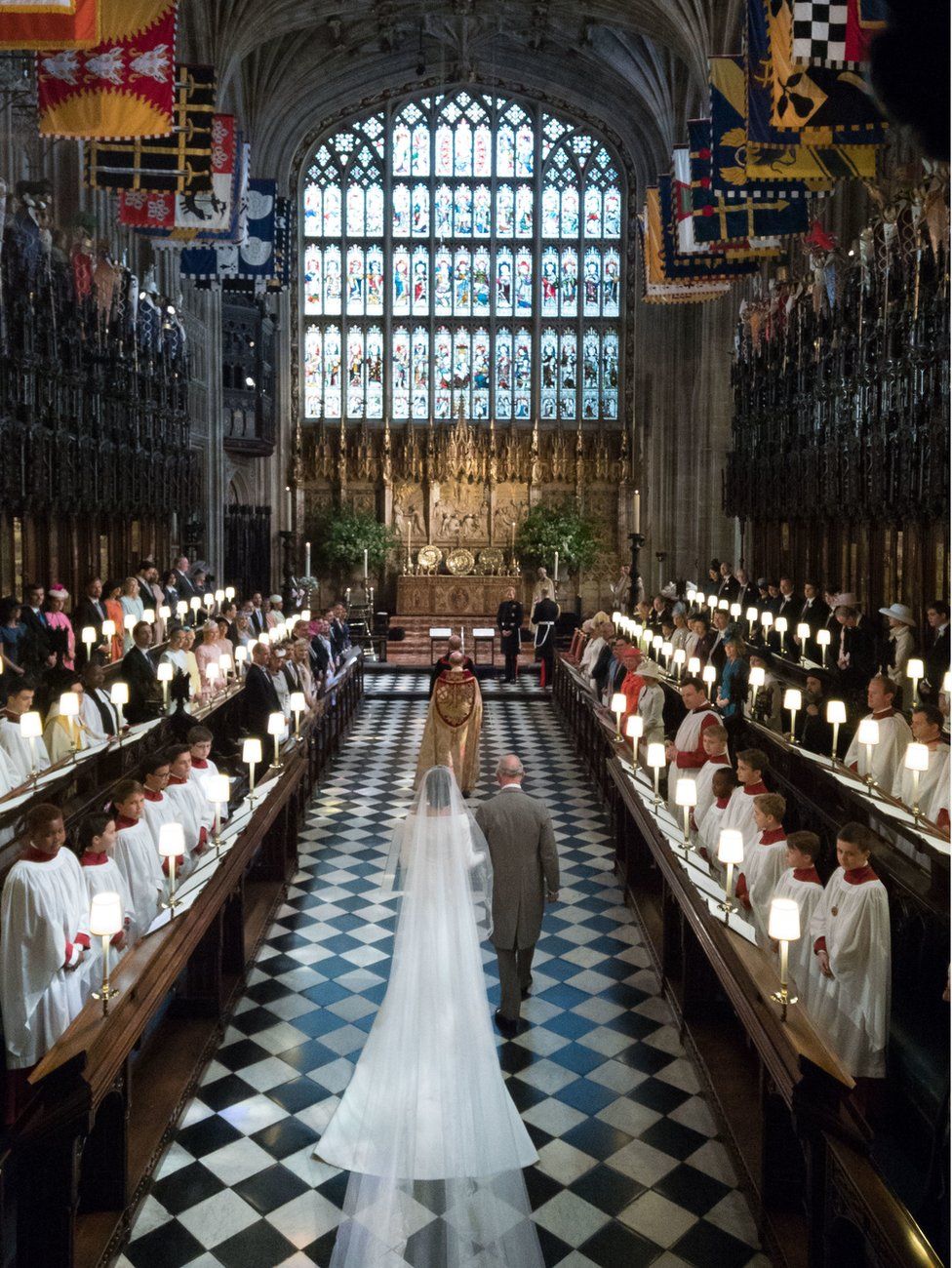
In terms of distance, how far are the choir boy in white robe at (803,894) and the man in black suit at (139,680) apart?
7312 millimetres

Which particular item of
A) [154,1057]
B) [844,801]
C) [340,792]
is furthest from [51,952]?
[340,792]

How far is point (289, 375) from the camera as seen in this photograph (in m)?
32.8

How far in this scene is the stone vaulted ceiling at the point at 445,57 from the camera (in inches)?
997

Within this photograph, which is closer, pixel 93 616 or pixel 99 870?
pixel 99 870

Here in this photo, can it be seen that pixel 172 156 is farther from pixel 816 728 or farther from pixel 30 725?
pixel 816 728

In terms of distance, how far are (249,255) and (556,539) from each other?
43.1 ft

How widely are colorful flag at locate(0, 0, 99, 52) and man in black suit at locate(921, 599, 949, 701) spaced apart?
351 inches

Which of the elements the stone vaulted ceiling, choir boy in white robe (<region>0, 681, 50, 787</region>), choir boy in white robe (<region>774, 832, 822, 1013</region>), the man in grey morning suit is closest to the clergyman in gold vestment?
choir boy in white robe (<region>0, 681, 50, 787</region>)

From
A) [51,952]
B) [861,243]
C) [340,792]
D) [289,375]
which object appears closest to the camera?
[51,952]

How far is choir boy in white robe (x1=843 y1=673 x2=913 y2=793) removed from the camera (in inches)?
356

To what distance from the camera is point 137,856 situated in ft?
25.1

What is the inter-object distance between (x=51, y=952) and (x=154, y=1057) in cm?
138

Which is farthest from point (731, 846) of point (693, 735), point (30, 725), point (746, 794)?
point (30, 725)

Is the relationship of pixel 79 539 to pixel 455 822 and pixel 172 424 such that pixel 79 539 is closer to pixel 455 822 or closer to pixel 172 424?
pixel 172 424
